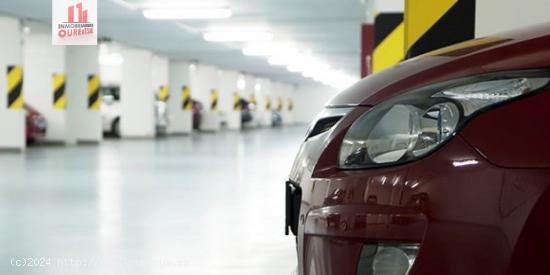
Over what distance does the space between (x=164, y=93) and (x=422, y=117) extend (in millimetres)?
21942

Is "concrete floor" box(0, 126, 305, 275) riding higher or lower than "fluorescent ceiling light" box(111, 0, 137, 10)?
lower

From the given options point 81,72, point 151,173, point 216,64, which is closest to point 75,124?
point 81,72

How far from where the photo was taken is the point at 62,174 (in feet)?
28.5

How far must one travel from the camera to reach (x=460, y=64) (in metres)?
1.63

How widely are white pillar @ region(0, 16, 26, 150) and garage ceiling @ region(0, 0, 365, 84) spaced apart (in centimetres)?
70

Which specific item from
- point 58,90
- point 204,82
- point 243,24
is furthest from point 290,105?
point 243,24

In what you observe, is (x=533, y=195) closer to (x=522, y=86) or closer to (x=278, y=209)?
(x=522, y=86)

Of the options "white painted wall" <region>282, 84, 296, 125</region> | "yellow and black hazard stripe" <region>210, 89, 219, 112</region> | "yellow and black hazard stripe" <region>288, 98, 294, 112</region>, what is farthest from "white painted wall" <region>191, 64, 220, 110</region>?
"yellow and black hazard stripe" <region>288, 98, 294, 112</region>

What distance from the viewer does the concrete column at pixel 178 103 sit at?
23.6m

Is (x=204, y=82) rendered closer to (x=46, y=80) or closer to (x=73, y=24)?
(x=46, y=80)

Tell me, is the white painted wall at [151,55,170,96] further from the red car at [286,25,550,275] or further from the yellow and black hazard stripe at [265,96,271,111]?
the red car at [286,25,550,275]

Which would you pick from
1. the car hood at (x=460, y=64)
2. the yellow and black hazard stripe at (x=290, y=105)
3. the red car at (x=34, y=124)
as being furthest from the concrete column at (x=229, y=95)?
the car hood at (x=460, y=64)

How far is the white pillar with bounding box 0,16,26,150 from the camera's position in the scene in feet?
44.0

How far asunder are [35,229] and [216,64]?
22784 mm
